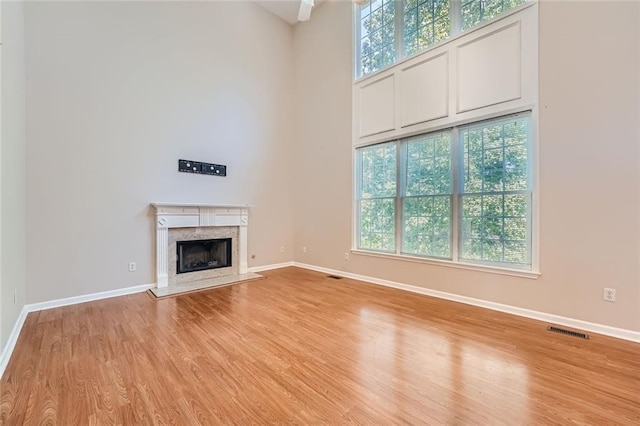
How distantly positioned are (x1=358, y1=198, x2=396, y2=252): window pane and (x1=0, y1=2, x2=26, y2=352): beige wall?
4.19 metres

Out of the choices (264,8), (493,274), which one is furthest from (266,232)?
(264,8)

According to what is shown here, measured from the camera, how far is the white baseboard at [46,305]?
2177mm

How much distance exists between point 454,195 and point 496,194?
0.49 m

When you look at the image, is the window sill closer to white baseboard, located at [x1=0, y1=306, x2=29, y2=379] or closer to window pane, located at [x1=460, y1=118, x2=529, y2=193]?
window pane, located at [x1=460, y1=118, x2=529, y2=193]

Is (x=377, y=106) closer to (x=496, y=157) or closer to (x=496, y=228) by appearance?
(x=496, y=157)

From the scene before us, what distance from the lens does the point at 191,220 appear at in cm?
452

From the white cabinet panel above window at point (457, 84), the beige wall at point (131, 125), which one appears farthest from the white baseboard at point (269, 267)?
the white cabinet panel above window at point (457, 84)

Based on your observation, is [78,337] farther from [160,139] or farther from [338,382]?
[160,139]

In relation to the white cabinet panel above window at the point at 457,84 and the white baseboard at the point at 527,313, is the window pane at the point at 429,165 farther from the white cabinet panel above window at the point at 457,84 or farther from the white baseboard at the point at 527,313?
the white baseboard at the point at 527,313

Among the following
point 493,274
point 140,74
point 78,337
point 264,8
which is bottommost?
point 78,337

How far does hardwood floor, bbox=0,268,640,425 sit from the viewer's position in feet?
5.32

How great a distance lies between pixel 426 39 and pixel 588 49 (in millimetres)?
1915

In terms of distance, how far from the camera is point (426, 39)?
4027mm

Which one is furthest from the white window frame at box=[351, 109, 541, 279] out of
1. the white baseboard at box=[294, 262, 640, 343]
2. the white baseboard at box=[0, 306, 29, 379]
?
the white baseboard at box=[0, 306, 29, 379]
